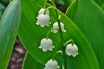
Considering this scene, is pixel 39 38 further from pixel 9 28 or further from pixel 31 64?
pixel 9 28

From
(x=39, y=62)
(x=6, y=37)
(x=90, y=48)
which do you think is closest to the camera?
(x=6, y=37)

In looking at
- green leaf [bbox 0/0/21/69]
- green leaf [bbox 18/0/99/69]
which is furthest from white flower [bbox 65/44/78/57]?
green leaf [bbox 0/0/21/69]

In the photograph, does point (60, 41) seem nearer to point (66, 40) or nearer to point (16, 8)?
point (66, 40)

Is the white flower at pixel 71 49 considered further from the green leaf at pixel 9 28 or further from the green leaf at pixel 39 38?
the green leaf at pixel 9 28

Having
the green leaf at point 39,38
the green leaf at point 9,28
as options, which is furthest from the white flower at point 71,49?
the green leaf at point 9,28

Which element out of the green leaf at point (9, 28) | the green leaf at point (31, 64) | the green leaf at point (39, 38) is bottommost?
the green leaf at point (31, 64)

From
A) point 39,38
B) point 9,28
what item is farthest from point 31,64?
point 9,28

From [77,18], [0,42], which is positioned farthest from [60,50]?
[0,42]

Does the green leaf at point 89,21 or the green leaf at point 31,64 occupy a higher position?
the green leaf at point 89,21
